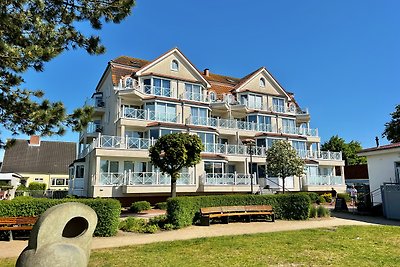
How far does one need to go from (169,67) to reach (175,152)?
15.9m

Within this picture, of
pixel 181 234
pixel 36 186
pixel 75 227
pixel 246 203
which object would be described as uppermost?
pixel 36 186

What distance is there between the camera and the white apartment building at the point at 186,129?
82.1 feet

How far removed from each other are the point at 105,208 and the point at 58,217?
21.8 ft

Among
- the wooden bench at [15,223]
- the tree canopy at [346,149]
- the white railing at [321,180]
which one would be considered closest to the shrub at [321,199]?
the white railing at [321,180]

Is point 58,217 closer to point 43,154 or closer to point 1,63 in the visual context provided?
point 1,63

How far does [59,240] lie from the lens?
223 inches

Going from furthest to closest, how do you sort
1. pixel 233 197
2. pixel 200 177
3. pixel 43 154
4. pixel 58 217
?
pixel 43 154 < pixel 200 177 < pixel 233 197 < pixel 58 217

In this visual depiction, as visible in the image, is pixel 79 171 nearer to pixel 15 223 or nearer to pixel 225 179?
pixel 225 179

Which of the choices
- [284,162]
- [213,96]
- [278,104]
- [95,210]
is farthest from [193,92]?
[95,210]

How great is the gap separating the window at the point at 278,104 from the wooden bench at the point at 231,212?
23.2 m

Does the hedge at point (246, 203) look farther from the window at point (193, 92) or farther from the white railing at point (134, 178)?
the window at point (193, 92)

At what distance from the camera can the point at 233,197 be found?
16.0 m

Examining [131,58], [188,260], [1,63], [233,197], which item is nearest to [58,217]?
[188,260]

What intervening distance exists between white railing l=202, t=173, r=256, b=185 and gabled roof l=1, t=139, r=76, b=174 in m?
30.4
